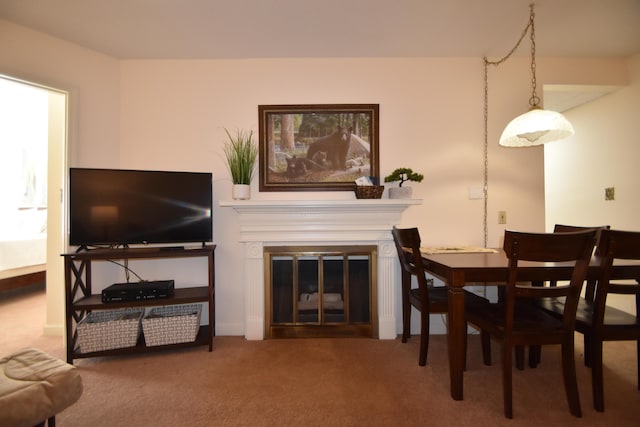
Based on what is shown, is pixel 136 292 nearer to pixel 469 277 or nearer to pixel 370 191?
pixel 370 191

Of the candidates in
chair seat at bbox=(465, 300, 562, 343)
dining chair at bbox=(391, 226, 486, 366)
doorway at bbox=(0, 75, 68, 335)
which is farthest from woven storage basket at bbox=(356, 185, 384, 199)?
doorway at bbox=(0, 75, 68, 335)

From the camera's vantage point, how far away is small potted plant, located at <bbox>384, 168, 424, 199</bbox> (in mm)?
2244

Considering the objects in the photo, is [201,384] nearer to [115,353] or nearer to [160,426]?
[160,426]

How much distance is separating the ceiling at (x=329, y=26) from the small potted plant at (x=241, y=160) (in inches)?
27.7

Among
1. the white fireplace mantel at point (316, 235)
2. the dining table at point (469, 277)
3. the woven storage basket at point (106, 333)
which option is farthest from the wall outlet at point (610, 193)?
the woven storage basket at point (106, 333)

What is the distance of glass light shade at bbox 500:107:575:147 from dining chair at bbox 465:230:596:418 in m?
0.73

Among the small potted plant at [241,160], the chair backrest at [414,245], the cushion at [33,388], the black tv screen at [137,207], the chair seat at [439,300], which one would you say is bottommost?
the cushion at [33,388]

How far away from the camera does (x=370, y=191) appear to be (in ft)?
7.41

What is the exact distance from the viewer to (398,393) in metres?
1.61

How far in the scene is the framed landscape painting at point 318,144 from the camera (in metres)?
2.45

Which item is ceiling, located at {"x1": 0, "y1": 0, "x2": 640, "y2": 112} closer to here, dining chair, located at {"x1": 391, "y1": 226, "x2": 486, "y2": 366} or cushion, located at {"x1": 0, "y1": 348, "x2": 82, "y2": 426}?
dining chair, located at {"x1": 391, "y1": 226, "x2": 486, "y2": 366}

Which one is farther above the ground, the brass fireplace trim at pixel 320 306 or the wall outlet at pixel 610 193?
the wall outlet at pixel 610 193

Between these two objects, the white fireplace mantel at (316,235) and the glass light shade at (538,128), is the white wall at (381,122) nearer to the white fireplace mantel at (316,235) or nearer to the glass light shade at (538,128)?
the white fireplace mantel at (316,235)

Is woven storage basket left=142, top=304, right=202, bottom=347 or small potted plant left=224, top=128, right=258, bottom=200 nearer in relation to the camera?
woven storage basket left=142, top=304, right=202, bottom=347
